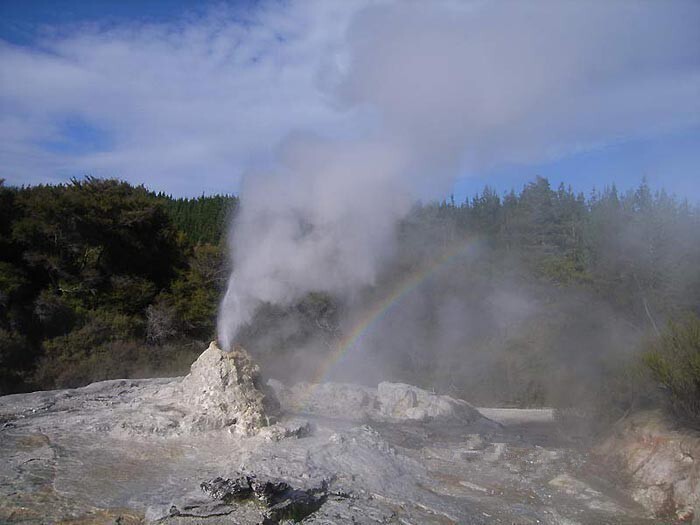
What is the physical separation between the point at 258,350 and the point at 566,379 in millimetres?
7395

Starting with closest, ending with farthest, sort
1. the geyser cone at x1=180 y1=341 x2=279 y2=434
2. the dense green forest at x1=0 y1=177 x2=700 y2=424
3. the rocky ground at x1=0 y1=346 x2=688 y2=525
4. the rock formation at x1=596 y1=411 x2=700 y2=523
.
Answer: the rocky ground at x1=0 y1=346 x2=688 y2=525 → the rock formation at x1=596 y1=411 x2=700 y2=523 → the geyser cone at x1=180 y1=341 x2=279 y2=434 → the dense green forest at x1=0 y1=177 x2=700 y2=424

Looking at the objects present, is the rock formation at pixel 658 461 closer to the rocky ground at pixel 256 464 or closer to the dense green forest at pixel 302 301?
the rocky ground at pixel 256 464

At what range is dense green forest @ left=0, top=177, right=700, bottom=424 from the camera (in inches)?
557

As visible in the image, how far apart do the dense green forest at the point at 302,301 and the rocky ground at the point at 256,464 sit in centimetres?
300

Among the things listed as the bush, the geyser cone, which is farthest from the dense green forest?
the geyser cone

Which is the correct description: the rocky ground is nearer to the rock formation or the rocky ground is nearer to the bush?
the rock formation

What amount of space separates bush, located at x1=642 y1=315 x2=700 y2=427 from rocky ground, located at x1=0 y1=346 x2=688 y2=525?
4.32 feet

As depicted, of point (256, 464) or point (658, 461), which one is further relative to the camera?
point (658, 461)

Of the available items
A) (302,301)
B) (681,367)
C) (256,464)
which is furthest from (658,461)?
(302,301)

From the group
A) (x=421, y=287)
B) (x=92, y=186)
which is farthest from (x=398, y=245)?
(x=92, y=186)

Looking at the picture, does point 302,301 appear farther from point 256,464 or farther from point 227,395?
point 256,464

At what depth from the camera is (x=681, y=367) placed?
301 inches

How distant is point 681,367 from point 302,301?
8.49 m

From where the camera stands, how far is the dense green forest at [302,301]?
14.1 meters
